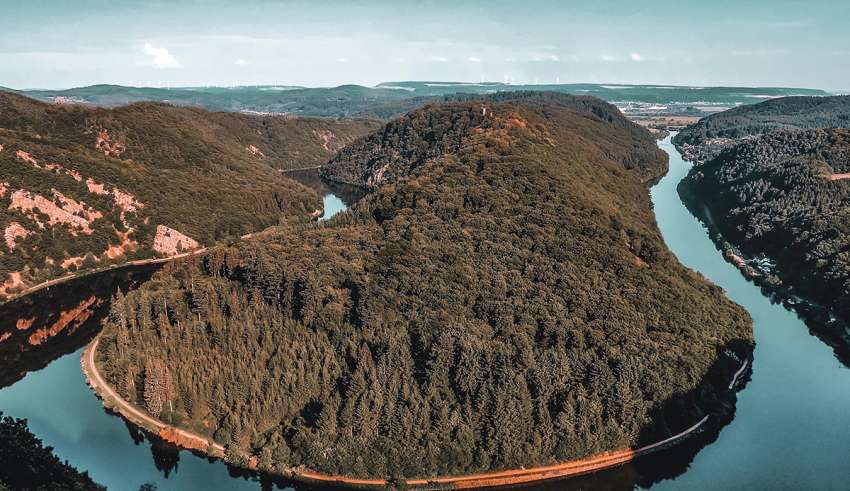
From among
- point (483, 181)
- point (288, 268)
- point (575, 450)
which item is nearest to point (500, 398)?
point (575, 450)

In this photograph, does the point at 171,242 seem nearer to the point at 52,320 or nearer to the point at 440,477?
the point at 52,320

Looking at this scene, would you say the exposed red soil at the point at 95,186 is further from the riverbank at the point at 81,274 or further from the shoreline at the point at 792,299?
the shoreline at the point at 792,299

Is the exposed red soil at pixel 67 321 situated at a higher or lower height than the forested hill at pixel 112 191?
lower

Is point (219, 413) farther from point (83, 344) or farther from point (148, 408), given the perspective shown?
point (83, 344)

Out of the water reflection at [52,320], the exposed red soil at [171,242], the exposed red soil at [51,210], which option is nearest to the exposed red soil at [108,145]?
the exposed red soil at [51,210]

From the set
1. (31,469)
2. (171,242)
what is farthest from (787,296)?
(171,242)

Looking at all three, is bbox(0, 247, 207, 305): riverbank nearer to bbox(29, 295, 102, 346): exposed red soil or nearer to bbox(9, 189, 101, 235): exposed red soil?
bbox(9, 189, 101, 235): exposed red soil

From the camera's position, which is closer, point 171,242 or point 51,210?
point 51,210
